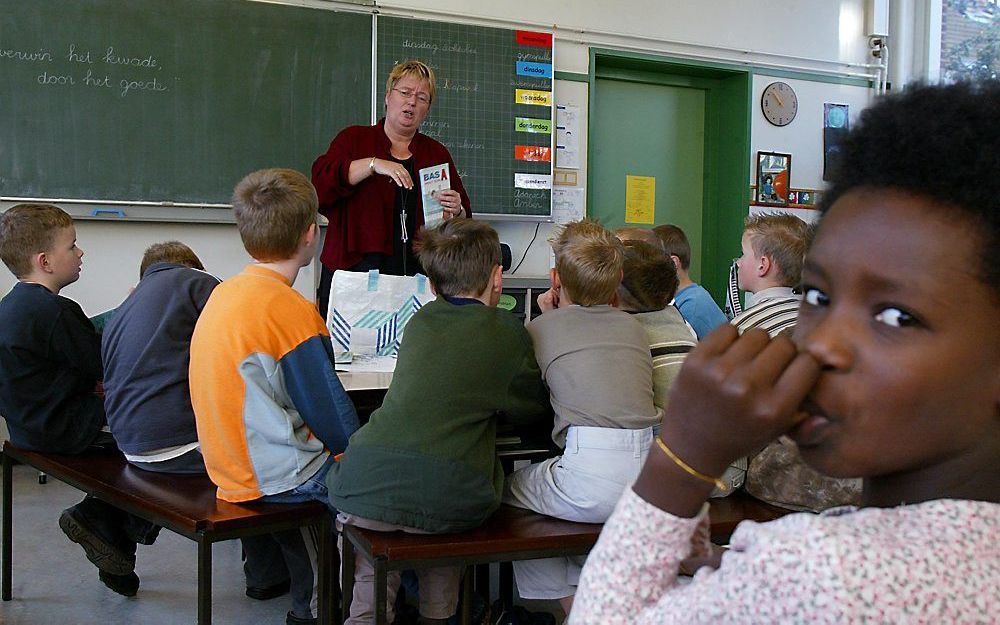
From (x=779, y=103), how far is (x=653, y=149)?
2.93 feet

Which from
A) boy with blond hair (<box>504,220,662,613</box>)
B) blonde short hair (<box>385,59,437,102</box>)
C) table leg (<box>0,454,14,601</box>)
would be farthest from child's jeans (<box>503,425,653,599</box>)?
blonde short hair (<box>385,59,437,102</box>)

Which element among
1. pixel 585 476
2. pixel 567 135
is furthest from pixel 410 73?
pixel 567 135

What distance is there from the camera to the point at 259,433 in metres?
2.03

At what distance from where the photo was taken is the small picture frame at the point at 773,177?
19.2 feet

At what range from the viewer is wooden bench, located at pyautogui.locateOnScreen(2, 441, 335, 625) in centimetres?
187

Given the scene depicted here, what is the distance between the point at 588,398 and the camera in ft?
6.47

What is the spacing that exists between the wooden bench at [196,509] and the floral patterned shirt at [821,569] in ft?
4.76

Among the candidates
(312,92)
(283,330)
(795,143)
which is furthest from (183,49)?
(795,143)

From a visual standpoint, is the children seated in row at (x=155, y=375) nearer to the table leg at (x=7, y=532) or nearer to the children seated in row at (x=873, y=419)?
the table leg at (x=7, y=532)

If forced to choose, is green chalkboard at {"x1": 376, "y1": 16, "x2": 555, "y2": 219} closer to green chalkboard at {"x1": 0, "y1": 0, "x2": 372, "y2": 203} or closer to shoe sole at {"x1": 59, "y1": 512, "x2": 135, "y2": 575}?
green chalkboard at {"x1": 0, "y1": 0, "x2": 372, "y2": 203}

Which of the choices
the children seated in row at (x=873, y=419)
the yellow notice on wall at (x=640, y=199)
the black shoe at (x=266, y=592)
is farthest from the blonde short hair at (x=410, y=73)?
the yellow notice on wall at (x=640, y=199)

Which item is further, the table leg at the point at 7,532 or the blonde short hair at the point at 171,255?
the blonde short hair at the point at 171,255

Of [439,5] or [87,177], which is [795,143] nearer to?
[439,5]

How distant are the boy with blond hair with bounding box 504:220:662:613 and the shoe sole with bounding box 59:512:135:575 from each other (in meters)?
1.22
